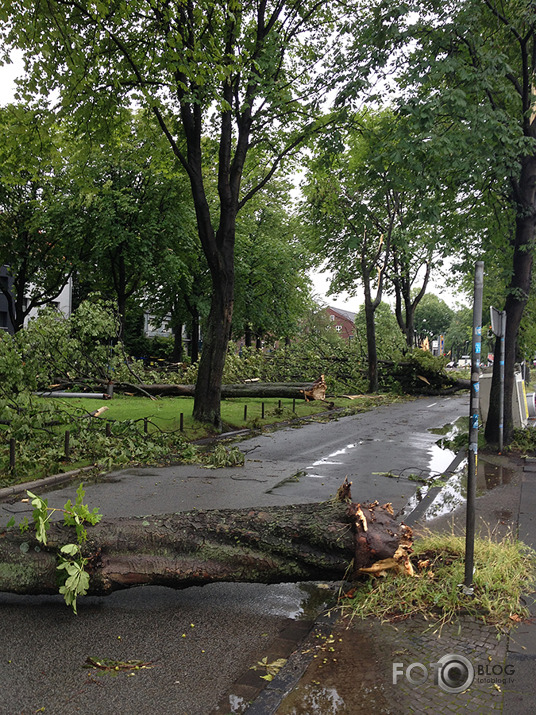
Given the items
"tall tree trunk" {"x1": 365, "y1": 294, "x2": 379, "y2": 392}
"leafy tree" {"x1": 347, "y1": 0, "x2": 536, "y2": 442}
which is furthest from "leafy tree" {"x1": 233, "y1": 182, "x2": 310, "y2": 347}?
"leafy tree" {"x1": 347, "y1": 0, "x2": 536, "y2": 442}

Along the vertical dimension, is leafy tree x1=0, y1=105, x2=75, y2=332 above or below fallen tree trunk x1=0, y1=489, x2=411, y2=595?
above

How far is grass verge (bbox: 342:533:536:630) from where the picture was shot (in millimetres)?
4258

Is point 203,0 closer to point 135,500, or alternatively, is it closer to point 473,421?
point 135,500

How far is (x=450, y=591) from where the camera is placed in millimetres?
4457

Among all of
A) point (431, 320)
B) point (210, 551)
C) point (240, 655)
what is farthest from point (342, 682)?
A: point (431, 320)

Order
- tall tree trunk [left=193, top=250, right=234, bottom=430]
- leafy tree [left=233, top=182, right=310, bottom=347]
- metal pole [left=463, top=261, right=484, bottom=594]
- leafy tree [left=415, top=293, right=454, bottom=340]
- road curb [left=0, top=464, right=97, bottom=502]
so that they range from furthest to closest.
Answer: leafy tree [left=415, top=293, right=454, bottom=340] → leafy tree [left=233, top=182, right=310, bottom=347] → tall tree trunk [left=193, top=250, right=234, bottom=430] → road curb [left=0, top=464, right=97, bottom=502] → metal pole [left=463, top=261, right=484, bottom=594]

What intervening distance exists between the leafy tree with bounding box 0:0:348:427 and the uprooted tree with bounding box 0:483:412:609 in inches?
357

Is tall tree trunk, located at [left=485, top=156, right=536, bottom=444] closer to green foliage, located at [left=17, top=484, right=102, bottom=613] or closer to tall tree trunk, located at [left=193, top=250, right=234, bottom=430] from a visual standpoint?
tall tree trunk, located at [left=193, top=250, right=234, bottom=430]

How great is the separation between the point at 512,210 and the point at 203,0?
7.52 meters

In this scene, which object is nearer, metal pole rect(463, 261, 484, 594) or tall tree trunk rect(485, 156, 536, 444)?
metal pole rect(463, 261, 484, 594)

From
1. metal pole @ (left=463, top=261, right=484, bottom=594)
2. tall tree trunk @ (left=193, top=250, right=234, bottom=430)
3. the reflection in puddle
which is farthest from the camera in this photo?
tall tree trunk @ (left=193, top=250, right=234, bottom=430)
